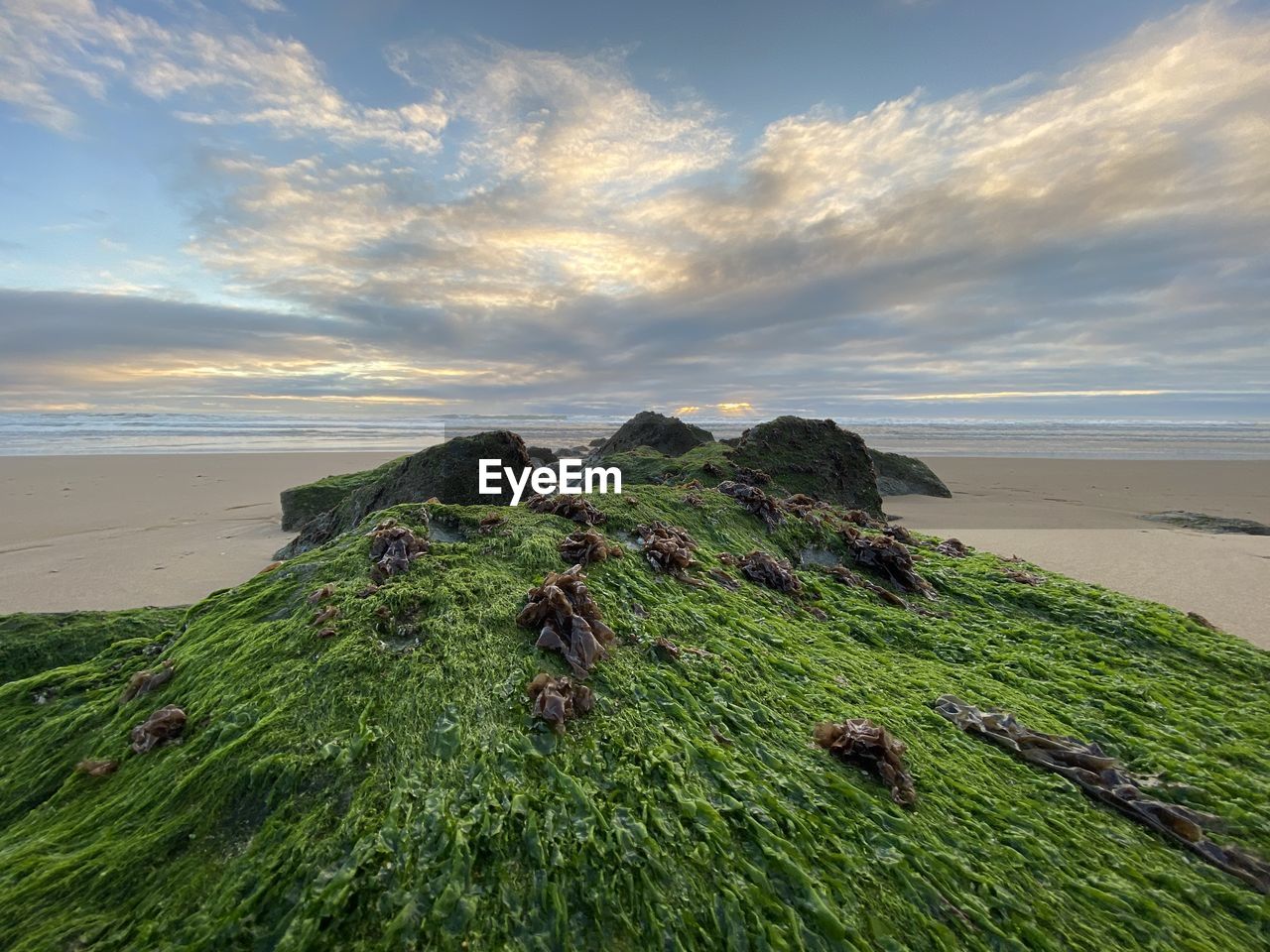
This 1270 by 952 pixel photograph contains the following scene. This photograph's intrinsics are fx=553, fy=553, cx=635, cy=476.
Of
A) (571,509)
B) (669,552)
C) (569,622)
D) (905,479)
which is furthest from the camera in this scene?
(905,479)

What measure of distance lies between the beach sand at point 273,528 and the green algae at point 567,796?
3.73 m

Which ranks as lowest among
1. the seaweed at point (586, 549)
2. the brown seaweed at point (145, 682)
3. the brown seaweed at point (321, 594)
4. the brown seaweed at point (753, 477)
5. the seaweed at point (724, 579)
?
the brown seaweed at point (145, 682)

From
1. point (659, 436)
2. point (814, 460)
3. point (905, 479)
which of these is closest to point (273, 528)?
point (659, 436)

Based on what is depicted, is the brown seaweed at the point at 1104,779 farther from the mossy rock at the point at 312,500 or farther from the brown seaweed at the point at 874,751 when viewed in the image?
the mossy rock at the point at 312,500

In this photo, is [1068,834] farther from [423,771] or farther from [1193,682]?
[423,771]

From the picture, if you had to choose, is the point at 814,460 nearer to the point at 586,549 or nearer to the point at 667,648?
the point at 586,549

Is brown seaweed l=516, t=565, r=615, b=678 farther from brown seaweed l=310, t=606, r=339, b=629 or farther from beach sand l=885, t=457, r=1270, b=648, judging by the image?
beach sand l=885, t=457, r=1270, b=648

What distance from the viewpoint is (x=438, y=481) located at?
654 cm

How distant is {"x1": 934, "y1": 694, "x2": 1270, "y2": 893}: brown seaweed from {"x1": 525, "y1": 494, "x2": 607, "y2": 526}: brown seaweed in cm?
255

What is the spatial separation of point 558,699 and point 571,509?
223cm

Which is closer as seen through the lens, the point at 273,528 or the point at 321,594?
the point at 321,594

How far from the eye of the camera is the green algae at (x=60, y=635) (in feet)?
11.4

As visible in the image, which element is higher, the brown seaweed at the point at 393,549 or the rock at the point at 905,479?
the brown seaweed at the point at 393,549

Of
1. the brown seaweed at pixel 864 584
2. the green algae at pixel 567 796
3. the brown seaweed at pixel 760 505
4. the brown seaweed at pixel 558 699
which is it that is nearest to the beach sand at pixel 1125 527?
the brown seaweed at pixel 864 584
